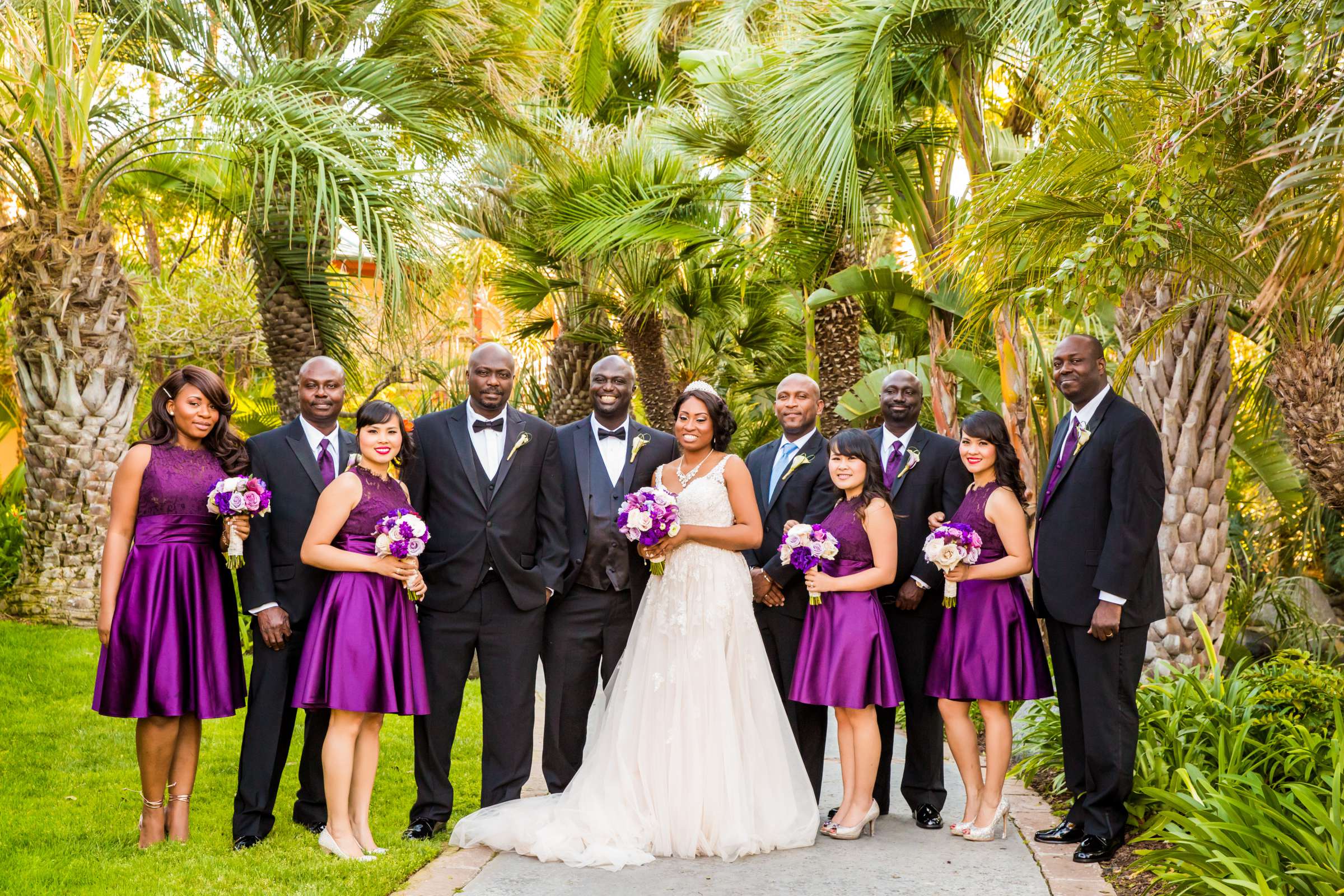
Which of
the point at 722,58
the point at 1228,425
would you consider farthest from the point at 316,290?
the point at 1228,425

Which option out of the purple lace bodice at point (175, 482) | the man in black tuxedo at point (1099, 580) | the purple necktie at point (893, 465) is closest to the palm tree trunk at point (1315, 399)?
the man in black tuxedo at point (1099, 580)

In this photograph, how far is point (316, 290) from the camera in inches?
380

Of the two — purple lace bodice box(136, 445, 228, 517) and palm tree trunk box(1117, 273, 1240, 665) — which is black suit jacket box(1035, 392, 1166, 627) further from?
purple lace bodice box(136, 445, 228, 517)

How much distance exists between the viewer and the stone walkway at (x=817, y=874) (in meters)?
4.74

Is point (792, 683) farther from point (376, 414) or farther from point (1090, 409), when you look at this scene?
point (376, 414)

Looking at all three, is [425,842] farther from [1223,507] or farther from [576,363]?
[576,363]

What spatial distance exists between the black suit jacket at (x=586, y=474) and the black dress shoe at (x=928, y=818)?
1816 mm

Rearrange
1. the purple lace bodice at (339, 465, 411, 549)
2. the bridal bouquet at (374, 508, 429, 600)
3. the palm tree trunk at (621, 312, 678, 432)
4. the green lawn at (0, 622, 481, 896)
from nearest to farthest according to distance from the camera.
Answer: the green lawn at (0, 622, 481, 896), the bridal bouquet at (374, 508, 429, 600), the purple lace bodice at (339, 465, 411, 549), the palm tree trunk at (621, 312, 678, 432)

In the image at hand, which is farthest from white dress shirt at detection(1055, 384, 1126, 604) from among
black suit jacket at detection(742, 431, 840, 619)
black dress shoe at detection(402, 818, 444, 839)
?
black dress shoe at detection(402, 818, 444, 839)

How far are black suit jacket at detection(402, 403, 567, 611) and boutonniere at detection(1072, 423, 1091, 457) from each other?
256 centimetres

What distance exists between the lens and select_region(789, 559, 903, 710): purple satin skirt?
5.48 meters

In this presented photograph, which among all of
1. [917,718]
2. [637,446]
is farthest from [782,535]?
[917,718]

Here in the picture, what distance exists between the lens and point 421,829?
5520 millimetres

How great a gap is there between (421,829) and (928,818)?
2.55m
